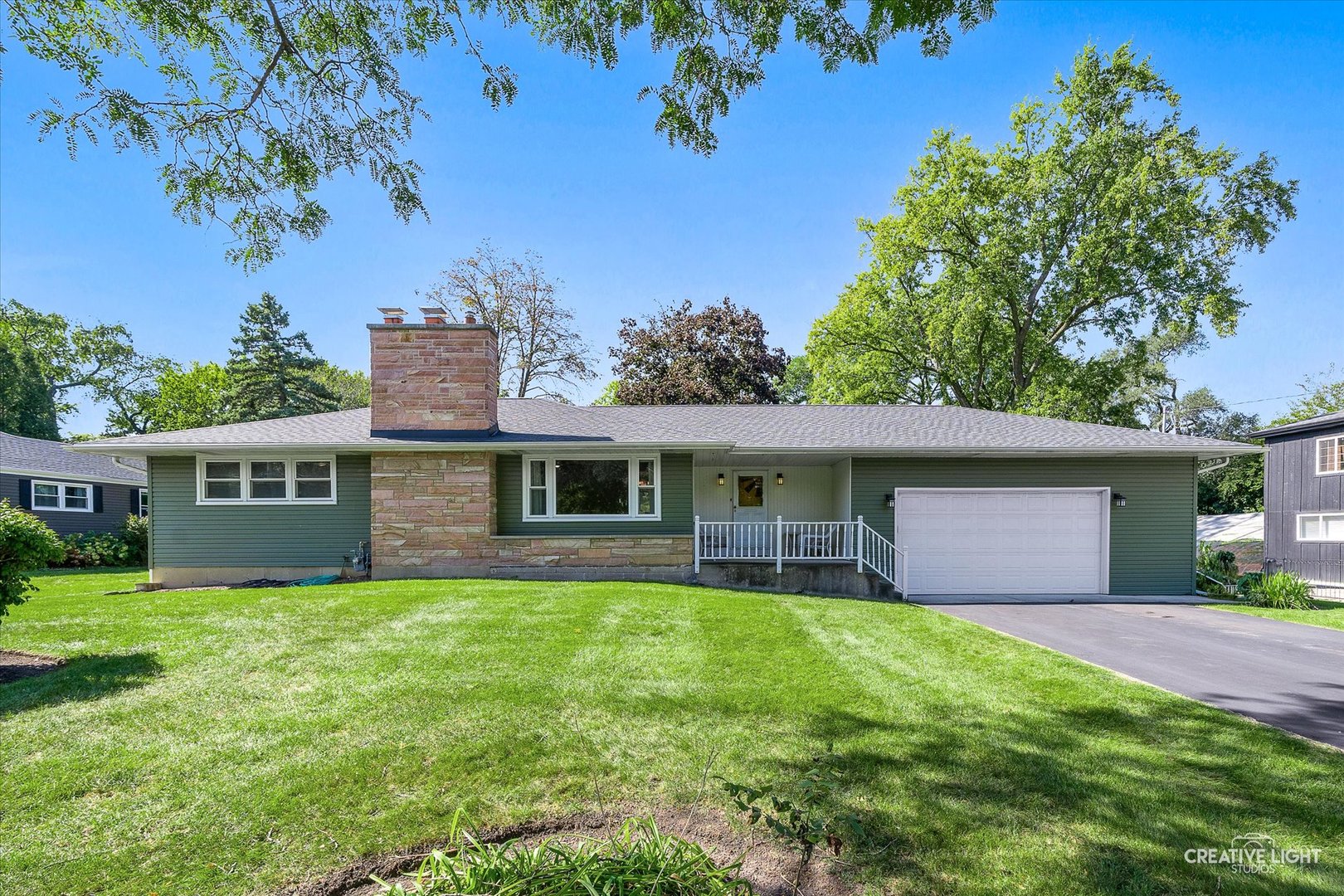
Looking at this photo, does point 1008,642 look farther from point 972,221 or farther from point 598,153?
point 972,221

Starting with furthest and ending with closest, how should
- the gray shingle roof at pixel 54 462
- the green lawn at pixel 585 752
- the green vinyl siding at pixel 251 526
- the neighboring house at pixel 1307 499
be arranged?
the gray shingle roof at pixel 54 462, the neighboring house at pixel 1307 499, the green vinyl siding at pixel 251 526, the green lawn at pixel 585 752

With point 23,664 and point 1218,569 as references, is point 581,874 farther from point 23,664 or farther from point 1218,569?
point 1218,569

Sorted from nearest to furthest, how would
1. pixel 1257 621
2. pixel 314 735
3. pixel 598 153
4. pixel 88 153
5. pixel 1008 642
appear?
pixel 314 735, pixel 88 153, pixel 1008 642, pixel 598 153, pixel 1257 621

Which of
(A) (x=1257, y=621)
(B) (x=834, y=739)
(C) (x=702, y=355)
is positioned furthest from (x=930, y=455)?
(C) (x=702, y=355)

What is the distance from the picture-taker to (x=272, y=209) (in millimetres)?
4660

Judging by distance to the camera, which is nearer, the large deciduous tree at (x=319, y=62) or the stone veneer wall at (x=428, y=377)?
the large deciduous tree at (x=319, y=62)

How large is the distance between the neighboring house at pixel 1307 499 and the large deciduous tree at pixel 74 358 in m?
51.3

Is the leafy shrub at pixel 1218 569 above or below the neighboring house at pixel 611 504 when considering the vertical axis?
below

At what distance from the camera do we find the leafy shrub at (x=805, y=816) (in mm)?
2088

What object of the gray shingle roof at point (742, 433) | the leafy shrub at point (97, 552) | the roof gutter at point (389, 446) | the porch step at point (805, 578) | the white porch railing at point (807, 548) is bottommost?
the leafy shrub at point (97, 552)

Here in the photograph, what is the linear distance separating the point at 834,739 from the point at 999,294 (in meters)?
20.5

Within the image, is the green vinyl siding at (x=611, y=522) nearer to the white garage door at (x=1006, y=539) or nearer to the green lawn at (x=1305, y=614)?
the white garage door at (x=1006, y=539)

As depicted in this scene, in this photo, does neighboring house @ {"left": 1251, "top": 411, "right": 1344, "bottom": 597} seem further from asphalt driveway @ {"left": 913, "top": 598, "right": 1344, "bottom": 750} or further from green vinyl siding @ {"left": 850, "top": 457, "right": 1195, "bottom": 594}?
asphalt driveway @ {"left": 913, "top": 598, "right": 1344, "bottom": 750}

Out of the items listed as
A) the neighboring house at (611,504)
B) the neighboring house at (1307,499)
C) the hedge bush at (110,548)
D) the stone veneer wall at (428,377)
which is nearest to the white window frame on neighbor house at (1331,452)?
the neighboring house at (1307,499)
